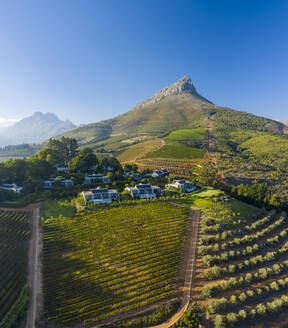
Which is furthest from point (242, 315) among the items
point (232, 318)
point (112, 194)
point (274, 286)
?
point (112, 194)

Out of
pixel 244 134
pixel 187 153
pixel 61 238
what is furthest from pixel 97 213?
pixel 244 134

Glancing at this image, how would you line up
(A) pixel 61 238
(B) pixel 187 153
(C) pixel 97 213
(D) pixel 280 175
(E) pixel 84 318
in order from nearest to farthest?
(E) pixel 84 318
(A) pixel 61 238
(C) pixel 97 213
(D) pixel 280 175
(B) pixel 187 153

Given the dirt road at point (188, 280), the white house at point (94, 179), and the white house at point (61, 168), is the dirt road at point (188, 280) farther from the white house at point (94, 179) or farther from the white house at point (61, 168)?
the white house at point (61, 168)

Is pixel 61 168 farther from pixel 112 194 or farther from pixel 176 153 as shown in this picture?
pixel 176 153

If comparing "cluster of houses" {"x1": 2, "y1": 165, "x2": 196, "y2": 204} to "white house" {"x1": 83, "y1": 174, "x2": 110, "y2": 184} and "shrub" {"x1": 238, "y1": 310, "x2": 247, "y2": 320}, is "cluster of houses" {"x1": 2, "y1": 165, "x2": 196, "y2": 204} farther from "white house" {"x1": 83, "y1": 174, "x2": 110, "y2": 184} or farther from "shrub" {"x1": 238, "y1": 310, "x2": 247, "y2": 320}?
"shrub" {"x1": 238, "y1": 310, "x2": 247, "y2": 320}

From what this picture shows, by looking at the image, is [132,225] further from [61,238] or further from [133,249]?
[61,238]
